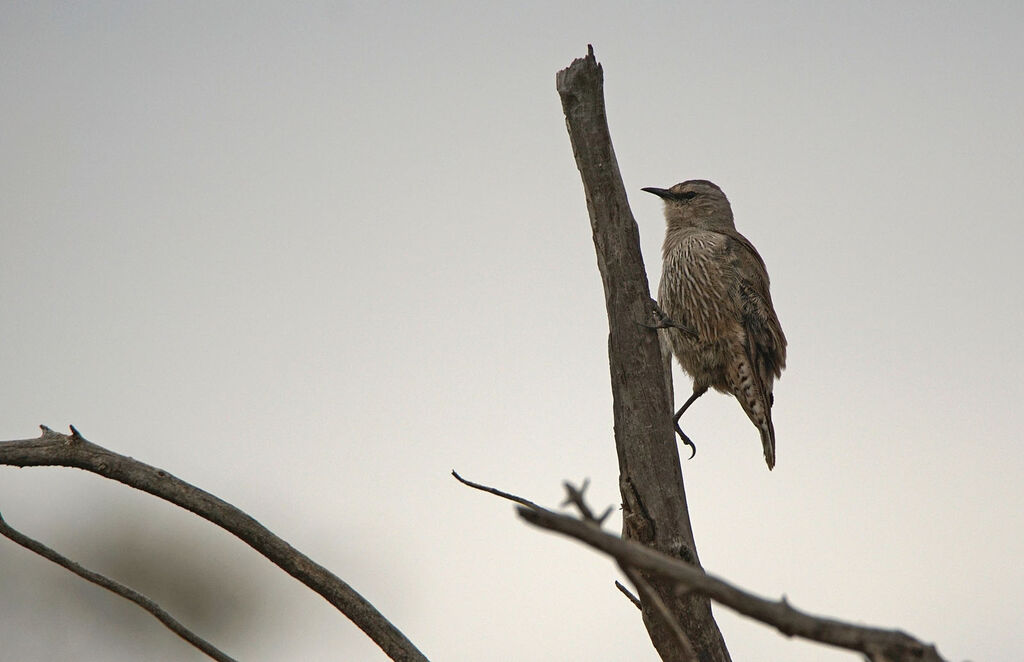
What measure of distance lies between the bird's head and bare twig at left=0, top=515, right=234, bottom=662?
5.07 metres

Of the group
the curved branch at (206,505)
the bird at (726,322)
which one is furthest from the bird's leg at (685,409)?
the curved branch at (206,505)

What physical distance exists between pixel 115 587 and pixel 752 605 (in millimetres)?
1790

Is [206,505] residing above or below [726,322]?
below

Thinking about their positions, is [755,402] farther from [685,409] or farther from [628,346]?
[628,346]

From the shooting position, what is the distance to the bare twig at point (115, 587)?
99.8 inches

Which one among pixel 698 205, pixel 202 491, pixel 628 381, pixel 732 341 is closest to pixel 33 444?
pixel 202 491

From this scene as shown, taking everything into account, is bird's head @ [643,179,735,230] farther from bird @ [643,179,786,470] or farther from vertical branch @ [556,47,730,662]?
vertical branch @ [556,47,730,662]

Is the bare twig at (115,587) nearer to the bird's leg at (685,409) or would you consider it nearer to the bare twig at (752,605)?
the bare twig at (752,605)

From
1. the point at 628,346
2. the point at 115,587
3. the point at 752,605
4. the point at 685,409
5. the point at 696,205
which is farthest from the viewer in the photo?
the point at 696,205

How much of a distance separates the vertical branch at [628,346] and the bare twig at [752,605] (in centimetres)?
172

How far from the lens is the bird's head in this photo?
7.05 metres

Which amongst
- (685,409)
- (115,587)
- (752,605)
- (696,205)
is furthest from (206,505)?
(696,205)

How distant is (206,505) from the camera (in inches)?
106

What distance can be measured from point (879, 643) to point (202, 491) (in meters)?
1.81
